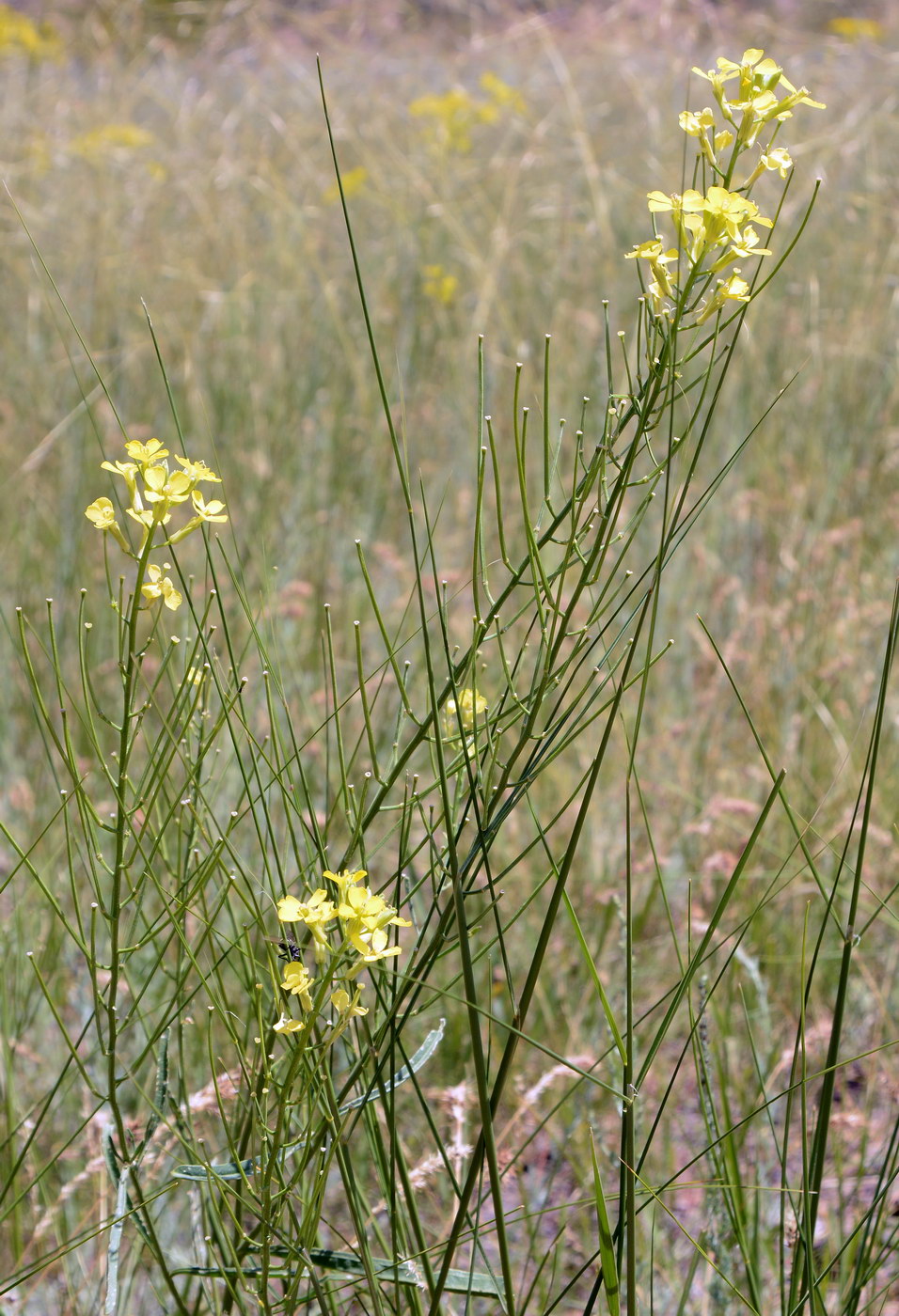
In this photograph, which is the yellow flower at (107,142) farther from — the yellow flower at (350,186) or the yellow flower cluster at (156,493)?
the yellow flower cluster at (156,493)

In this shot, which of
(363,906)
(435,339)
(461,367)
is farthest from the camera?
(435,339)

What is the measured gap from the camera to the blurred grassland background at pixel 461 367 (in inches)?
77.8

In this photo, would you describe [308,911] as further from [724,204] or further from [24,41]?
[24,41]

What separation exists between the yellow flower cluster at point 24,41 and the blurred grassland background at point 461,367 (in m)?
0.96

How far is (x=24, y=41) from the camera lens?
249 inches

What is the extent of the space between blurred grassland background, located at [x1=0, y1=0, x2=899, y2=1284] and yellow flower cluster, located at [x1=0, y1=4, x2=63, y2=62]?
96 cm

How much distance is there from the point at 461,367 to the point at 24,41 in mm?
4733

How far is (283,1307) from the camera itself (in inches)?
29.3

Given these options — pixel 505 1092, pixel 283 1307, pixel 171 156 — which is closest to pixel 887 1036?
pixel 505 1092

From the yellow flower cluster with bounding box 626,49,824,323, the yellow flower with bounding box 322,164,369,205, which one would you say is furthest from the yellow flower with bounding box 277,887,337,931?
the yellow flower with bounding box 322,164,369,205

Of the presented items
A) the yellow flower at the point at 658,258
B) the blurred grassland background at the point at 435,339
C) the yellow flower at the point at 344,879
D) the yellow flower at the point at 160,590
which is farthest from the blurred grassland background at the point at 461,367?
the yellow flower at the point at 344,879

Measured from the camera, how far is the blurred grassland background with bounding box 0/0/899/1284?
6.48 ft

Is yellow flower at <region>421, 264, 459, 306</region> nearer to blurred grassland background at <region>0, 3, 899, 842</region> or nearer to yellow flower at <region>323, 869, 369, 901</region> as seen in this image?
blurred grassland background at <region>0, 3, 899, 842</region>

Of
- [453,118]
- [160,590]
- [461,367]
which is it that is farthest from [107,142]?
[160,590]
